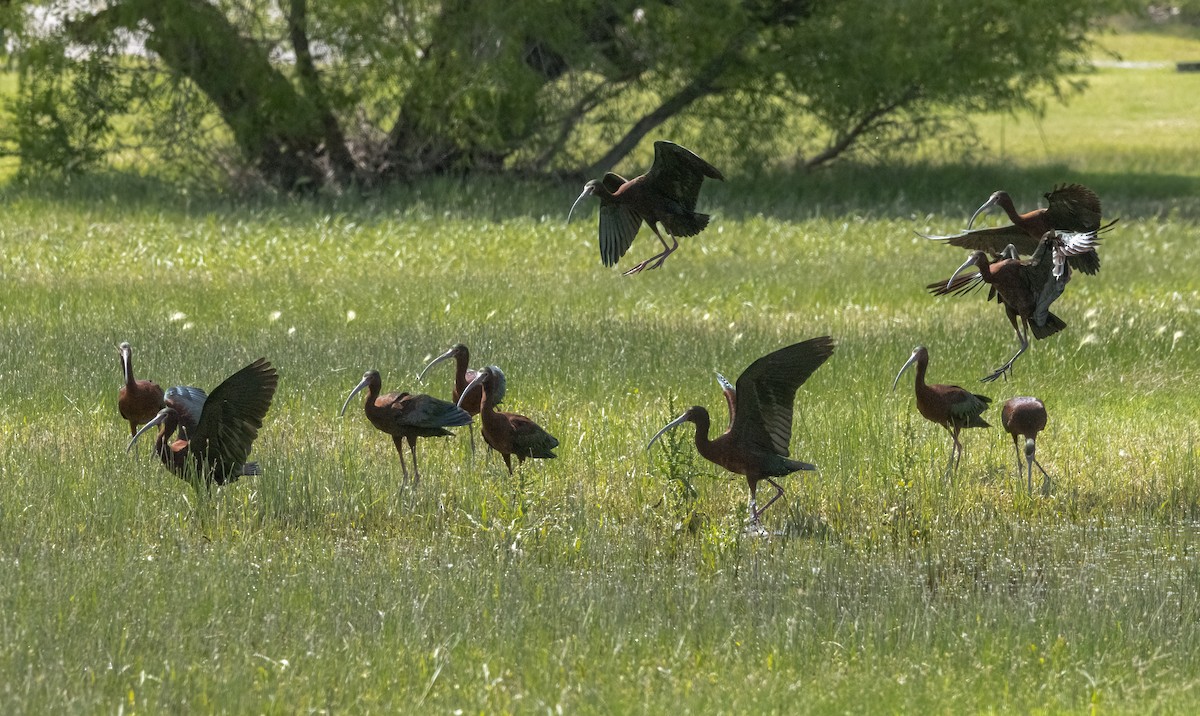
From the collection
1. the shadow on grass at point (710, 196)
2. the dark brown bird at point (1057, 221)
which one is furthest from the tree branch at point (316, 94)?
the dark brown bird at point (1057, 221)

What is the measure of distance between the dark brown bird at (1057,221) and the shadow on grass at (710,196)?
13.5m

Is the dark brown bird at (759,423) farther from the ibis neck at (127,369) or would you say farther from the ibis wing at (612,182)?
the ibis neck at (127,369)

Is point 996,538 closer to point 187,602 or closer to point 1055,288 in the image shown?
point 1055,288

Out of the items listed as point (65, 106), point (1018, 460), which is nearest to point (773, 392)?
point (1018, 460)

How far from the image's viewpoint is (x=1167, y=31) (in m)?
75.8

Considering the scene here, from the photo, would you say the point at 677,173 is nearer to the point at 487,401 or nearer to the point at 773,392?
the point at 773,392

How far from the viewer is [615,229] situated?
21.3 feet

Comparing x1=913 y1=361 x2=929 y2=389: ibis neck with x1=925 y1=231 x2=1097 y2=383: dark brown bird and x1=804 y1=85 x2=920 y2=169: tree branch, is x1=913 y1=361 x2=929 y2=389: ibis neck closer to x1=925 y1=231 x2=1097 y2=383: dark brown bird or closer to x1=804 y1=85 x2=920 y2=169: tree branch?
x1=925 y1=231 x2=1097 y2=383: dark brown bird

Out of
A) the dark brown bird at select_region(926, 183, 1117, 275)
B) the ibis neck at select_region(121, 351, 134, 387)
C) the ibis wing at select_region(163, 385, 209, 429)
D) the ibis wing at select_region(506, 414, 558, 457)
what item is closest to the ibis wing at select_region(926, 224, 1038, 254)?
the dark brown bird at select_region(926, 183, 1117, 275)

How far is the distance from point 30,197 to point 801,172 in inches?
454

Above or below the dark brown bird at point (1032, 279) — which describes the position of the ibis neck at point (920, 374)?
below

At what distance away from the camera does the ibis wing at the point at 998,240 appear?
6.59 metres

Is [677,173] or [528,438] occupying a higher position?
[677,173]

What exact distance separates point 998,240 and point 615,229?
1.53 m
